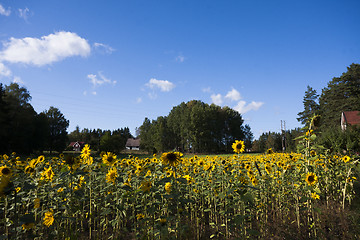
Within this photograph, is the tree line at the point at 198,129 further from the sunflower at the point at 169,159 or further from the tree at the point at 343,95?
the sunflower at the point at 169,159

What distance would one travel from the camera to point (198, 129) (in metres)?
51.1

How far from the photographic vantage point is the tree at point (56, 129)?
4744cm

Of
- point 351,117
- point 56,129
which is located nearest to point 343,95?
point 351,117

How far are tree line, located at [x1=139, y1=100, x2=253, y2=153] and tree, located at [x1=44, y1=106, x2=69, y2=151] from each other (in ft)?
69.6

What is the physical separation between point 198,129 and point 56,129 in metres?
31.9

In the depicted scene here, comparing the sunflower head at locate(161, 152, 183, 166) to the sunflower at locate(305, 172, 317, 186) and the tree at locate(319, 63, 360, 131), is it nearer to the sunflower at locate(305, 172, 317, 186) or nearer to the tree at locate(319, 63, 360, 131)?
the sunflower at locate(305, 172, 317, 186)

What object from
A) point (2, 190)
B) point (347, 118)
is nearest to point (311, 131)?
point (2, 190)

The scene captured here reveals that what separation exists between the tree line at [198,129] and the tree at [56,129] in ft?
69.6

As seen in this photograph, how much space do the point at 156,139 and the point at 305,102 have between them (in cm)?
4022

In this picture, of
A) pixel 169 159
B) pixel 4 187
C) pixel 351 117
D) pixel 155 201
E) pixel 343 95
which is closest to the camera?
pixel 4 187

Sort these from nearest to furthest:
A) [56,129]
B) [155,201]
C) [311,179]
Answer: [311,179], [155,201], [56,129]

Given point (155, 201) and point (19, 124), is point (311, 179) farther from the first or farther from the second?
point (19, 124)

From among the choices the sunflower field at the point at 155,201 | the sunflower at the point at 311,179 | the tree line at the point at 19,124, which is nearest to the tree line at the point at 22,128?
the tree line at the point at 19,124

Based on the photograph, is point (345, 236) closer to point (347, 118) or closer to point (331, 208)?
point (331, 208)
